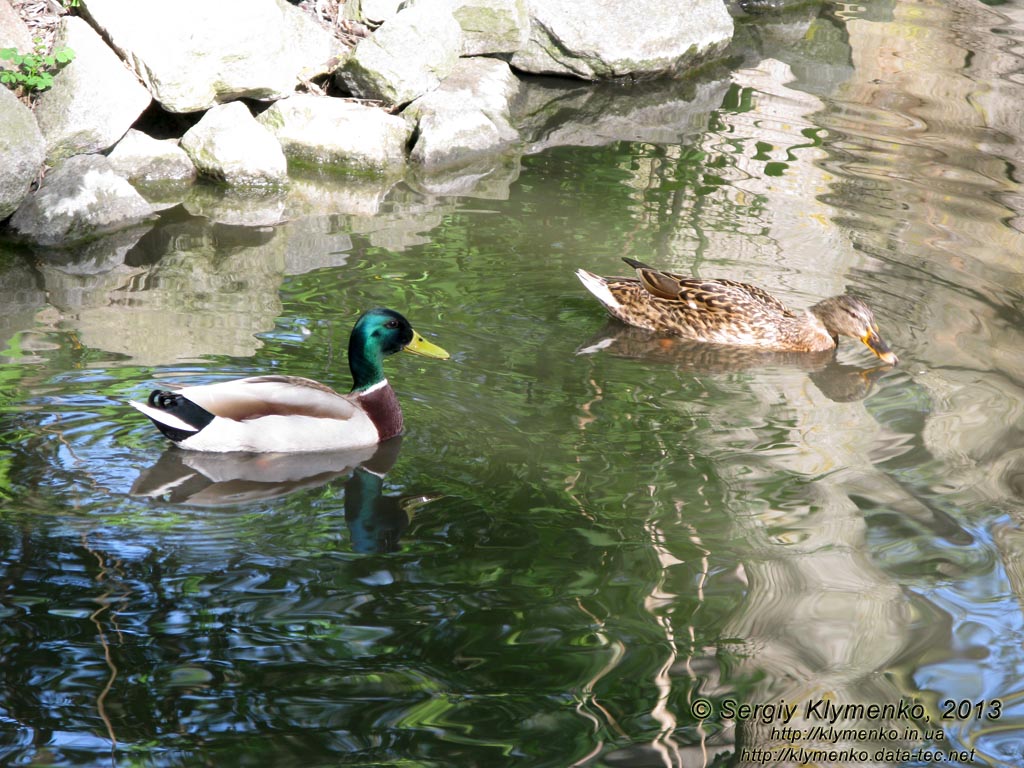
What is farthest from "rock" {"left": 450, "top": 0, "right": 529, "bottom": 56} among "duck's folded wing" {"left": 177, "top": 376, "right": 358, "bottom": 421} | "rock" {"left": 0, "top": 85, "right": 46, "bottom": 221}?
"duck's folded wing" {"left": 177, "top": 376, "right": 358, "bottom": 421}

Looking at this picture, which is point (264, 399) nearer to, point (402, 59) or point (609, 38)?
point (402, 59)

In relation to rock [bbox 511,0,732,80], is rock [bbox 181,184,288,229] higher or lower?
lower

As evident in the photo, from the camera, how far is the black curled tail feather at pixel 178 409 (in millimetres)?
5258

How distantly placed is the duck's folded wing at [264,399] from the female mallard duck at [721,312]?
2225 millimetres

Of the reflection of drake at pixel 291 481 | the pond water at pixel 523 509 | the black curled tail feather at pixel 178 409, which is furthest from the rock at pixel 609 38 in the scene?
the black curled tail feather at pixel 178 409

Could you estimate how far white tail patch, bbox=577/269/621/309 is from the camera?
7.10 m

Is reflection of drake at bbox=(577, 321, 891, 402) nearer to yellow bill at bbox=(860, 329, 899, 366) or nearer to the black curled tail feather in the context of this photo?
yellow bill at bbox=(860, 329, 899, 366)

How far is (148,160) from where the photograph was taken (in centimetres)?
912

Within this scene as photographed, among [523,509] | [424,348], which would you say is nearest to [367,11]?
[424,348]

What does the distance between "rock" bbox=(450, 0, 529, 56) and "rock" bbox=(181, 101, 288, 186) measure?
3.27 meters

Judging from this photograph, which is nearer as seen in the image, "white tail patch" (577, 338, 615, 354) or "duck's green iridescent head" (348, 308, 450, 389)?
"duck's green iridescent head" (348, 308, 450, 389)

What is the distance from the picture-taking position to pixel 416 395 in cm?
608

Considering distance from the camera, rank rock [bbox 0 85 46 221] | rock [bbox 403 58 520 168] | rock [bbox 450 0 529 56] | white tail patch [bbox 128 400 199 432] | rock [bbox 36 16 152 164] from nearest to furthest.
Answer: white tail patch [bbox 128 400 199 432], rock [bbox 0 85 46 221], rock [bbox 36 16 152 164], rock [bbox 403 58 520 168], rock [bbox 450 0 529 56]

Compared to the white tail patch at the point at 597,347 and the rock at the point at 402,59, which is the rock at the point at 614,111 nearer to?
the rock at the point at 402,59
